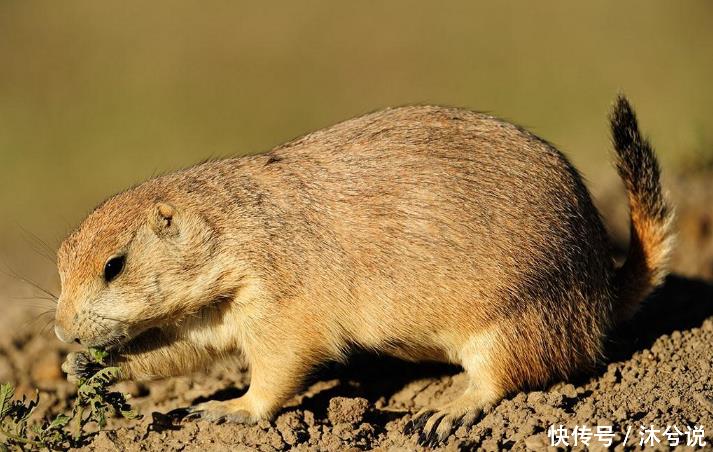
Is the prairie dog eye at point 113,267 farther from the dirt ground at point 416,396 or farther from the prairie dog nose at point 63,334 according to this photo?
the dirt ground at point 416,396

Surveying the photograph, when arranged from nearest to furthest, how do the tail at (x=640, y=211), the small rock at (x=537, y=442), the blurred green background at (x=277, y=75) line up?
1. the small rock at (x=537, y=442)
2. the tail at (x=640, y=211)
3. the blurred green background at (x=277, y=75)

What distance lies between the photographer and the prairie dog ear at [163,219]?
485cm

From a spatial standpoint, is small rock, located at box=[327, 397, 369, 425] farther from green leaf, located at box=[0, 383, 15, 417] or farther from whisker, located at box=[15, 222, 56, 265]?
whisker, located at box=[15, 222, 56, 265]

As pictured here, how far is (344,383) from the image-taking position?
5.67 meters

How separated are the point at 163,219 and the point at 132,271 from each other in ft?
1.10

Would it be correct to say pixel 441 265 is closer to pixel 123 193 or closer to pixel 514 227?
pixel 514 227

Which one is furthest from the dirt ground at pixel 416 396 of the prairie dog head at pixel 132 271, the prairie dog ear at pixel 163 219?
the prairie dog ear at pixel 163 219

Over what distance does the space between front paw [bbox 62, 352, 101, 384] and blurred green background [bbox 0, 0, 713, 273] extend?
24.0 ft

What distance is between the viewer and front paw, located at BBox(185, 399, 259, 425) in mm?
4938

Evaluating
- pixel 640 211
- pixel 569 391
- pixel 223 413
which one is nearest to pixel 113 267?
pixel 223 413

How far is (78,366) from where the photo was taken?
4.95m

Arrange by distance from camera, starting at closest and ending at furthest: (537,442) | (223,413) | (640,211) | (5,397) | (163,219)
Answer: (537,442) → (5,397) → (163,219) → (223,413) → (640,211)

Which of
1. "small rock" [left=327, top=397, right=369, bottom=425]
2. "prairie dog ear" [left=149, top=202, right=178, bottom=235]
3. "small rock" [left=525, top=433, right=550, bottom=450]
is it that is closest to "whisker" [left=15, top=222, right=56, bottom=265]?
"prairie dog ear" [left=149, top=202, right=178, bottom=235]

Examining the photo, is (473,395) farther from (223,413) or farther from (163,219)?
(163,219)
